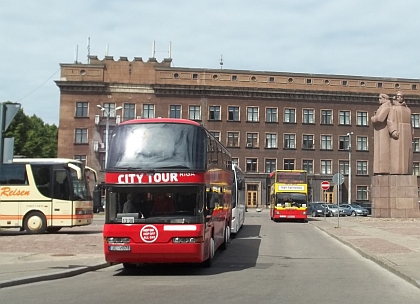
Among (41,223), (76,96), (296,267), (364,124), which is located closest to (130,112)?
(76,96)

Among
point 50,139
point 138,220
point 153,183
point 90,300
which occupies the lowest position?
point 90,300

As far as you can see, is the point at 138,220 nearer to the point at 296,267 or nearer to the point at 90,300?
the point at 90,300

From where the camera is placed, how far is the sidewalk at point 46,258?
42.7 ft

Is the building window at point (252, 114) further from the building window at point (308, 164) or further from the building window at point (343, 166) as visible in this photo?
the building window at point (343, 166)

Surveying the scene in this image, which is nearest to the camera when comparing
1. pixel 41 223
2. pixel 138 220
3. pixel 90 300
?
pixel 90 300

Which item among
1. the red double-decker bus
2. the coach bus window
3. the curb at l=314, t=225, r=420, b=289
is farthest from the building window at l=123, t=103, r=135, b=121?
the red double-decker bus

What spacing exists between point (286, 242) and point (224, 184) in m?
6.20

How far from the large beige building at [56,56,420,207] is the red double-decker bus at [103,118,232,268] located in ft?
214

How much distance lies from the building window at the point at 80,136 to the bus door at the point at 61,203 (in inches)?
2068

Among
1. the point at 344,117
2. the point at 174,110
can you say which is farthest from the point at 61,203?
the point at 344,117

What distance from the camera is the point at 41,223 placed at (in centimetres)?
2606

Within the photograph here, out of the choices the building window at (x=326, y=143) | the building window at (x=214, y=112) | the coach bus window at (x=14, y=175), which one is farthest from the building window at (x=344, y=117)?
the coach bus window at (x=14, y=175)

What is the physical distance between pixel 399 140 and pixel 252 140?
39.1 m

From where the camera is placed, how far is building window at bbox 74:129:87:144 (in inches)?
3068
